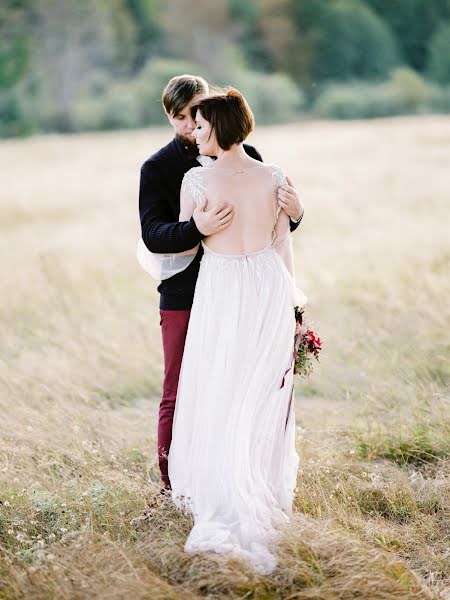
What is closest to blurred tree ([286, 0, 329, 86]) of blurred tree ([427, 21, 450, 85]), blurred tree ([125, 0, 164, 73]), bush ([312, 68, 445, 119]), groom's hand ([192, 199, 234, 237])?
bush ([312, 68, 445, 119])

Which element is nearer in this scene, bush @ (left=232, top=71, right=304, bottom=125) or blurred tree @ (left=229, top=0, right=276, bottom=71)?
bush @ (left=232, top=71, right=304, bottom=125)

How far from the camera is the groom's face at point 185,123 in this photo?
3.79 meters

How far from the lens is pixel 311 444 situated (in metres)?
4.77

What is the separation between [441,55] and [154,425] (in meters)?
28.1

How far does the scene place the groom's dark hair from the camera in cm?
377

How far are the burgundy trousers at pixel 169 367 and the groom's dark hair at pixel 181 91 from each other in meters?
0.92

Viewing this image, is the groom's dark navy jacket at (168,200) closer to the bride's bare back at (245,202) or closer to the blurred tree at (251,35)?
the bride's bare back at (245,202)

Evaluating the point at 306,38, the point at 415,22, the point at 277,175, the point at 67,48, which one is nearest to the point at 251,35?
the point at 306,38

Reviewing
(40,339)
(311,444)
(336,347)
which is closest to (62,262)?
(40,339)

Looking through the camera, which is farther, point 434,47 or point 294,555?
point 434,47

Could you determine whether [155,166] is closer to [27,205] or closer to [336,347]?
[336,347]

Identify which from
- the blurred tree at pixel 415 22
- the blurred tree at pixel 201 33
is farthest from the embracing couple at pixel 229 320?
the blurred tree at pixel 201 33

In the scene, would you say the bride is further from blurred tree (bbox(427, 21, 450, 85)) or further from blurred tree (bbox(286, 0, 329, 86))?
blurred tree (bbox(286, 0, 329, 86))

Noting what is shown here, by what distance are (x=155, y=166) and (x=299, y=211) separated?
2.30 ft
